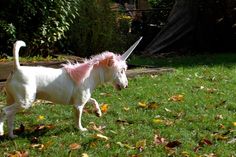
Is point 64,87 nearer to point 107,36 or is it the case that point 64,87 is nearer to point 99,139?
point 99,139

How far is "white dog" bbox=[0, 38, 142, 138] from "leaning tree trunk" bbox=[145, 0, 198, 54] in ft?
35.2

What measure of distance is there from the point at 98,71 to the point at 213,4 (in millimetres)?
10817

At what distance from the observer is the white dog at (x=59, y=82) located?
5.52 m

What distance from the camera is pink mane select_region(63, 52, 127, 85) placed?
5891 millimetres

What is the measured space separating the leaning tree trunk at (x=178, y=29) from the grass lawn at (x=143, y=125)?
756 centimetres

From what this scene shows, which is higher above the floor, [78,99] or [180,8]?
[180,8]

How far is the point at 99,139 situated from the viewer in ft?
18.7

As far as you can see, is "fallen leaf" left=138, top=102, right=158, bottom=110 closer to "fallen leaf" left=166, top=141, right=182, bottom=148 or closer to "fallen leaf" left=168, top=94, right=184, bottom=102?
"fallen leaf" left=168, top=94, right=184, bottom=102

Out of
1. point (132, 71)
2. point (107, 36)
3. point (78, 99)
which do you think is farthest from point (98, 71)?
point (107, 36)

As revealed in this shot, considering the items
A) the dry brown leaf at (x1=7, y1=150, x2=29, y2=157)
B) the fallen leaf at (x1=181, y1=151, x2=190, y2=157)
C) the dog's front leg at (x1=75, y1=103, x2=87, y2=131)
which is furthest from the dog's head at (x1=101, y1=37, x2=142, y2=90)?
the dry brown leaf at (x1=7, y1=150, x2=29, y2=157)

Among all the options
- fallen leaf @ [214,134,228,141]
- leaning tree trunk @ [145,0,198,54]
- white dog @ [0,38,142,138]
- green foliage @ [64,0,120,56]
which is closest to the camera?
white dog @ [0,38,142,138]

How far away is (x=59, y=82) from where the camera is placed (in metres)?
5.79

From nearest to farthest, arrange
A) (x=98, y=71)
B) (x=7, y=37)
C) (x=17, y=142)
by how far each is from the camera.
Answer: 1. (x=17, y=142)
2. (x=98, y=71)
3. (x=7, y=37)

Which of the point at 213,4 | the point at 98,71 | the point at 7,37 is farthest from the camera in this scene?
the point at 213,4
